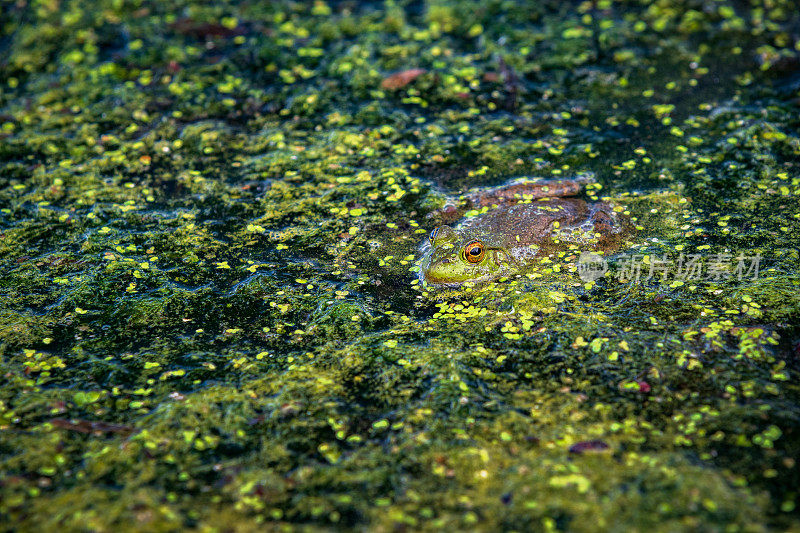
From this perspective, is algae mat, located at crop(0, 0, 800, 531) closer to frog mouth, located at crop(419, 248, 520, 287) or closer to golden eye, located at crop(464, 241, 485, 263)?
frog mouth, located at crop(419, 248, 520, 287)

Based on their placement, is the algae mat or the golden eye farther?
the golden eye

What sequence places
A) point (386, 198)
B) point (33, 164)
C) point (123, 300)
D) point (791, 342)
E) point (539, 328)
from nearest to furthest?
point (791, 342), point (539, 328), point (123, 300), point (386, 198), point (33, 164)

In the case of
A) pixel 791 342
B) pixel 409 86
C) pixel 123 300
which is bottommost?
pixel 791 342

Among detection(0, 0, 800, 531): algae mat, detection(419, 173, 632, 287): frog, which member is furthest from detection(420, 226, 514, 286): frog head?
detection(0, 0, 800, 531): algae mat

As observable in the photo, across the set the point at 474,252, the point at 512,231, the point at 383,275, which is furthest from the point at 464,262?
the point at 383,275

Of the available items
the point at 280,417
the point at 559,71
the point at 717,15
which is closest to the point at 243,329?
the point at 280,417

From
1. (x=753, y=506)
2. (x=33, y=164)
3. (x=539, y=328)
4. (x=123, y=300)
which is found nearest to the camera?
(x=753, y=506)

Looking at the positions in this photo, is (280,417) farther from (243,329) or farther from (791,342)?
(791,342)
